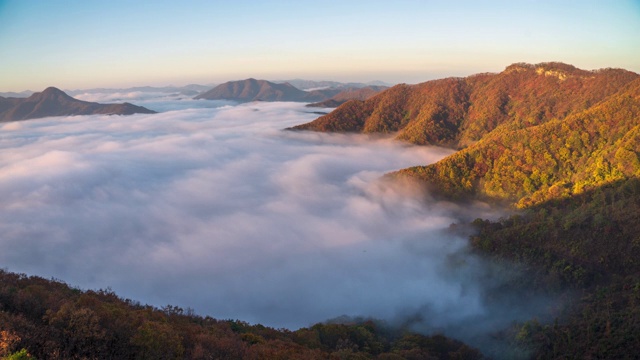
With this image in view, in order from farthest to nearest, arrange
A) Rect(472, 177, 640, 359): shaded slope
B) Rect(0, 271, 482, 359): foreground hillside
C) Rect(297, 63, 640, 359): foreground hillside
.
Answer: Rect(297, 63, 640, 359): foreground hillside < Rect(472, 177, 640, 359): shaded slope < Rect(0, 271, 482, 359): foreground hillside

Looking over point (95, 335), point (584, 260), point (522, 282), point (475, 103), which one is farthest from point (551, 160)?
point (475, 103)

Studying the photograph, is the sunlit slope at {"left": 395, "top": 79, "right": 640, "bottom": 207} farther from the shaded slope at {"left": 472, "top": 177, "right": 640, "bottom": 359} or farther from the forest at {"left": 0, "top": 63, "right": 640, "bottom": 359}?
the shaded slope at {"left": 472, "top": 177, "right": 640, "bottom": 359}

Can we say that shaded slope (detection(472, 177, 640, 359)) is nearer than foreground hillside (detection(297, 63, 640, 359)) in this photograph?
Yes

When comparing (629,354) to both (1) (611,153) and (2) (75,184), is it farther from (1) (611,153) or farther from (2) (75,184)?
(2) (75,184)

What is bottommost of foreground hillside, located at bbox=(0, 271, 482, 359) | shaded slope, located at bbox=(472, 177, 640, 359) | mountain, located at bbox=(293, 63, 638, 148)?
shaded slope, located at bbox=(472, 177, 640, 359)

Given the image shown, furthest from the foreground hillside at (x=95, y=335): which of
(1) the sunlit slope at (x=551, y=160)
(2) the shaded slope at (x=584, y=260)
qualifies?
(1) the sunlit slope at (x=551, y=160)

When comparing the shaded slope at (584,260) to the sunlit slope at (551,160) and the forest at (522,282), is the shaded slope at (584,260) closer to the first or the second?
the forest at (522,282)

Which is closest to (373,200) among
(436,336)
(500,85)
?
(436,336)

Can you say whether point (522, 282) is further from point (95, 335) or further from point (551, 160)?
point (95, 335)

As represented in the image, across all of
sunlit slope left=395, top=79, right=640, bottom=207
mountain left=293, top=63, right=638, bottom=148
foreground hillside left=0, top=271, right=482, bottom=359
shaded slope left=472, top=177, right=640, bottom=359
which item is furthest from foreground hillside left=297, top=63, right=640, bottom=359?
foreground hillside left=0, top=271, right=482, bottom=359

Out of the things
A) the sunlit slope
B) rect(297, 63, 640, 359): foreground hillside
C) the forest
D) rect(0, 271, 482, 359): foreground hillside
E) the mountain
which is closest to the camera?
rect(0, 271, 482, 359): foreground hillside
